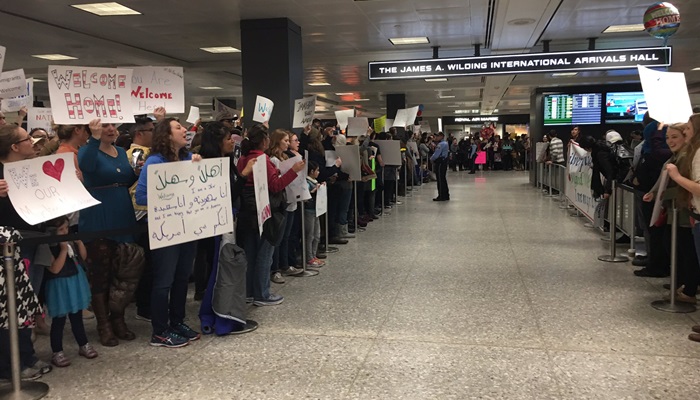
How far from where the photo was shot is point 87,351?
391cm

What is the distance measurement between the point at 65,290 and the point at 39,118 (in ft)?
15.1

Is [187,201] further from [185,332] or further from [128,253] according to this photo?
[185,332]

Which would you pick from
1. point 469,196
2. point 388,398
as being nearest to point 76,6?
point 388,398

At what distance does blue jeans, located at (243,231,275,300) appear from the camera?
16.3 feet

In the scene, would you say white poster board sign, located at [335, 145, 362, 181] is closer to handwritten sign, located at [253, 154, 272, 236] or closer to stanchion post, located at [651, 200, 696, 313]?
handwritten sign, located at [253, 154, 272, 236]

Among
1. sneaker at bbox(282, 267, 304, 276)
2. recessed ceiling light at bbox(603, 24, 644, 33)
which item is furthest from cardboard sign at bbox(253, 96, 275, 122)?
recessed ceiling light at bbox(603, 24, 644, 33)

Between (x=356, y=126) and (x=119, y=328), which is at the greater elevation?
(x=356, y=126)

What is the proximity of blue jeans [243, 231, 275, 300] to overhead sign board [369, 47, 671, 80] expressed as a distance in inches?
223

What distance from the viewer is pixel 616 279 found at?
5812 millimetres

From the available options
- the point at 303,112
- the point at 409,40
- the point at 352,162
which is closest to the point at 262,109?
the point at 303,112

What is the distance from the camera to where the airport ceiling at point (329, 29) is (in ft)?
27.7

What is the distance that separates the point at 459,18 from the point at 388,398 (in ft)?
25.4

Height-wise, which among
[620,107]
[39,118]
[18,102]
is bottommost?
[39,118]

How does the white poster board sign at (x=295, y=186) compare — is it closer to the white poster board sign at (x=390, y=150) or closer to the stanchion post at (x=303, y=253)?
the stanchion post at (x=303, y=253)
